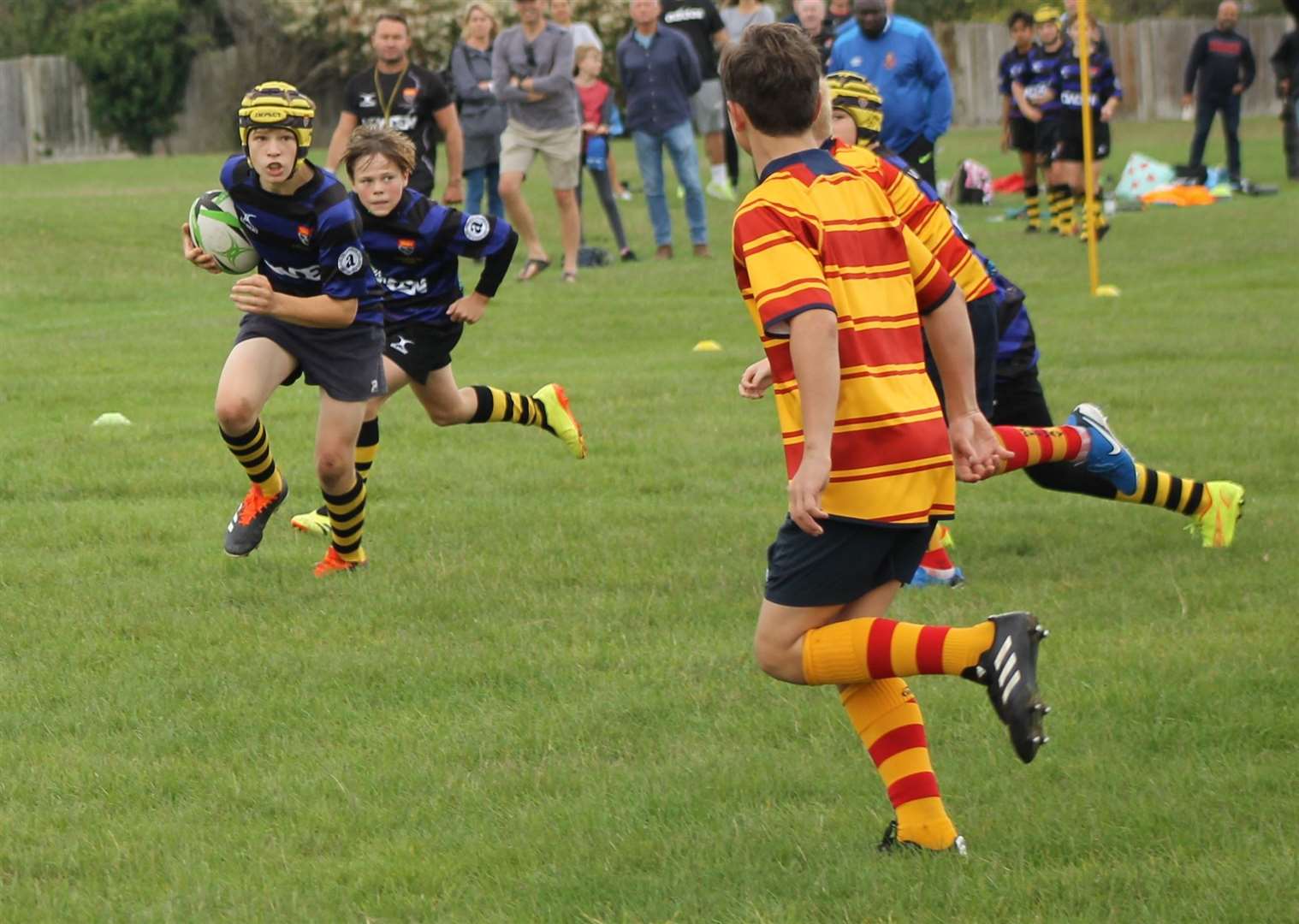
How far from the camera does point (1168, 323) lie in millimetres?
12648

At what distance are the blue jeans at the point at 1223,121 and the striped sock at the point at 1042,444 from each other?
60.8 feet

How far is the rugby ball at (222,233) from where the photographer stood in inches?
252

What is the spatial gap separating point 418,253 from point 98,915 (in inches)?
150

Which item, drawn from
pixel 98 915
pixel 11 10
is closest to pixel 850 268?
pixel 98 915

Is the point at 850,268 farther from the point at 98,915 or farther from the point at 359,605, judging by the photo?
the point at 359,605

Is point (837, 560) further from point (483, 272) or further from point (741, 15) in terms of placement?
point (741, 15)

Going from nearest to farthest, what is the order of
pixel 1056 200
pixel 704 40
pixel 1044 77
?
pixel 1044 77 < pixel 1056 200 < pixel 704 40

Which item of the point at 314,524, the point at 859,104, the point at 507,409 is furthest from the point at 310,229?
the point at 859,104

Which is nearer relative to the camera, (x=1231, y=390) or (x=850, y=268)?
(x=850, y=268)

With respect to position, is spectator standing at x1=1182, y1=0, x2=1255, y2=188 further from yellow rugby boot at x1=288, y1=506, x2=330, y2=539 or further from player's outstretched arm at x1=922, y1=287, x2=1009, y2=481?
player's outstretched arm at x1=922, y1=287, x2=1009, y2=481

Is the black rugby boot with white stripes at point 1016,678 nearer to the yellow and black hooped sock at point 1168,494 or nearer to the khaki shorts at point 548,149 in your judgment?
the yellow and black hooped sock at point 1168,494

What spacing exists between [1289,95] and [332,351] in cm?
1915

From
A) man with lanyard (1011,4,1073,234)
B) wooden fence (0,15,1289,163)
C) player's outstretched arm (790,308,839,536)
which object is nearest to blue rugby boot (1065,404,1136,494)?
player's outstretched arm (790,308,839,536)

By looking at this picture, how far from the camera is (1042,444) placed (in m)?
6.18
